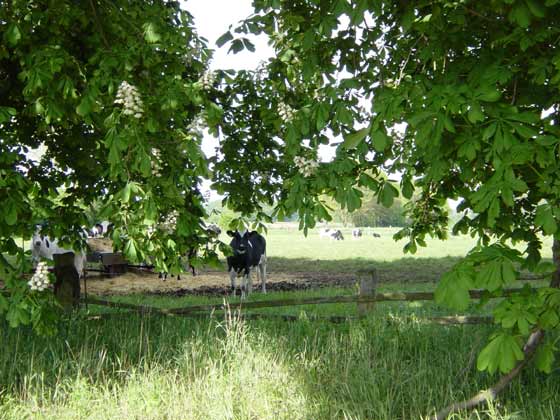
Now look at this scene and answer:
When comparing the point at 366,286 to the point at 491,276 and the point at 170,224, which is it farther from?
the point at 491,276

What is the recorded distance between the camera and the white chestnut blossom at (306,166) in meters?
4.59

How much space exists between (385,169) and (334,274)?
1598 centimetres

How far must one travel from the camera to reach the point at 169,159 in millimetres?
5484

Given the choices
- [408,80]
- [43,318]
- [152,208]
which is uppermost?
[408,80]

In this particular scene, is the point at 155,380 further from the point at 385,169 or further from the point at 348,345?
the point at 385,169

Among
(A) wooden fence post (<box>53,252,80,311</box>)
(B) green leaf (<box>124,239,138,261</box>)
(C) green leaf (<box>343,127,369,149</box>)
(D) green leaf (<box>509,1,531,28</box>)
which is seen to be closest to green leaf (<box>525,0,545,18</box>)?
(D) green leaf (<box>509,1,531,28</box>)

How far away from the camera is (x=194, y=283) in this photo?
Result: 18000 mm

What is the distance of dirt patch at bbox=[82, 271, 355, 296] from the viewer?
15930mm

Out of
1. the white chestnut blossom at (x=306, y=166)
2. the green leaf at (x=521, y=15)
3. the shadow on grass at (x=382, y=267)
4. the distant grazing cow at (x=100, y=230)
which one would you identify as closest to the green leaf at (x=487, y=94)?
the green leaf at (x=521, y=15)

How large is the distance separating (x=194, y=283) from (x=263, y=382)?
13.0 metres

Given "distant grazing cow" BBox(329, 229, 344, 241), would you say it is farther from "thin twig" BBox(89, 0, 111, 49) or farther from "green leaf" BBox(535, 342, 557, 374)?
"green leaf" BBox(535, 342, 557, 374)

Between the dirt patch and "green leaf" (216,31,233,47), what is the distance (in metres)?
10.6

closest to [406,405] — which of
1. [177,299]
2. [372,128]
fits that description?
[372,128]

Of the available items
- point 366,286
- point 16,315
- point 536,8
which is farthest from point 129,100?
point 366,286
